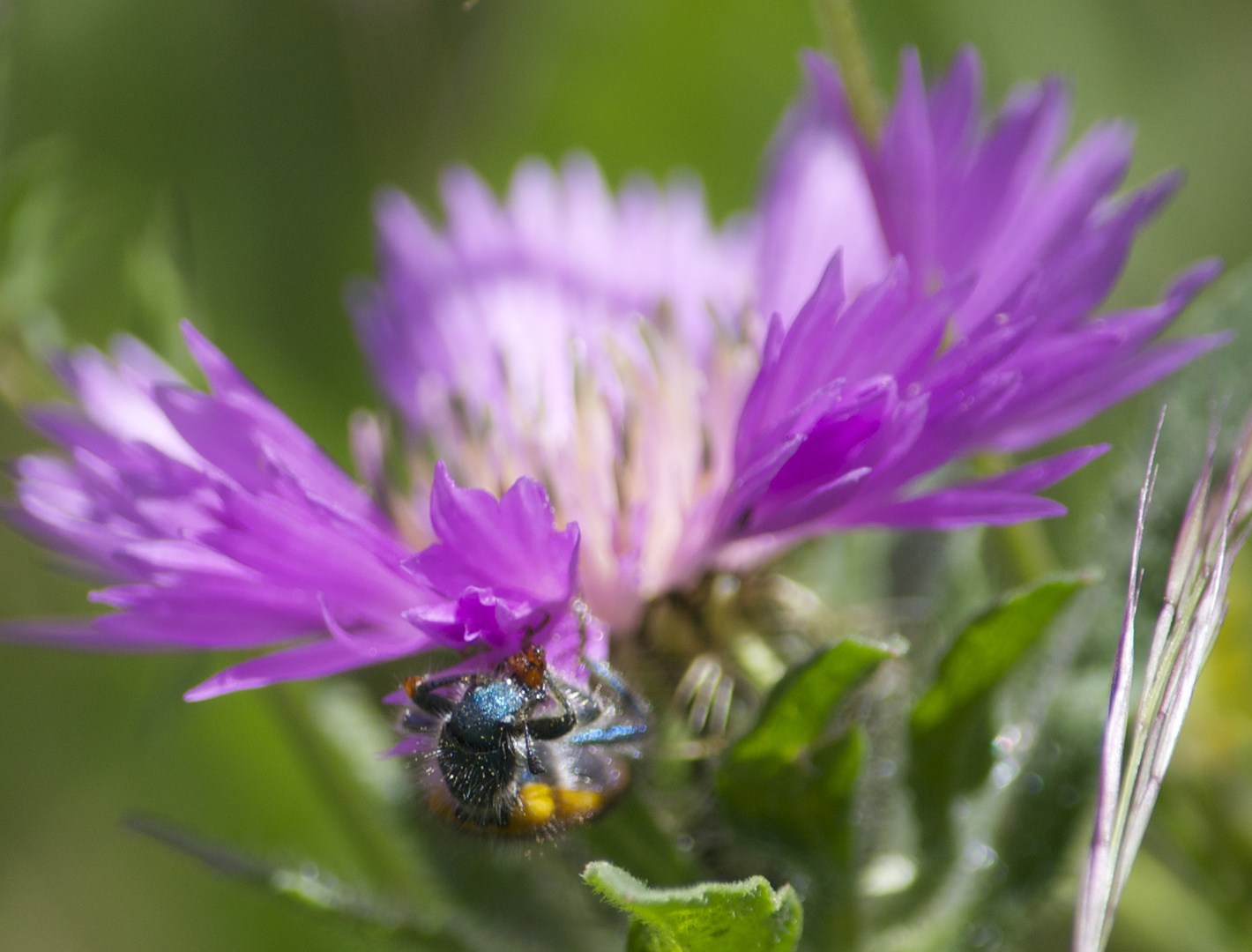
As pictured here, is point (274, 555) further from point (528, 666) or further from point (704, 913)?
point (704, 913)

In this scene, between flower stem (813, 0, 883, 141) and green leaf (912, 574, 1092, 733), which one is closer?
green leaf (912, 574, 1092, 733)

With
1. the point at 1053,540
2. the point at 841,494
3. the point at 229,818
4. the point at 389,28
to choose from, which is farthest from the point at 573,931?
the point at 389,28

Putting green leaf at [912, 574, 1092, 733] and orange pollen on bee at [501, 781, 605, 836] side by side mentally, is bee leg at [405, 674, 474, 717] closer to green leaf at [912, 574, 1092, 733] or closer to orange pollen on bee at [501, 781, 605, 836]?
orange pollen on bee at [501, 781, 605, 836]

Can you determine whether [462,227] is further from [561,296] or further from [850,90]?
[850,90]

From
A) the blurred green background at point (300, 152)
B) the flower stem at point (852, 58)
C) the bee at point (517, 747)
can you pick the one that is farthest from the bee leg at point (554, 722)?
the blurred green background at point (300, 152)

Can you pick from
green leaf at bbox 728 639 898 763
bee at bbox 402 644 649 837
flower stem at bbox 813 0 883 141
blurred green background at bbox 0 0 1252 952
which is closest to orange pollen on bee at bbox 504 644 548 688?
bee at bbox 402 644 649 837
